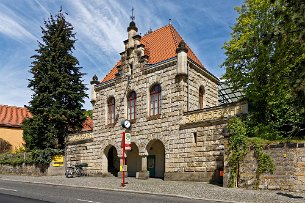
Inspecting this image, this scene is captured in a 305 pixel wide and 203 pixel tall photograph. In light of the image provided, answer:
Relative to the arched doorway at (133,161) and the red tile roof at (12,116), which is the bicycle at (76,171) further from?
the red tile roof at (12,116)

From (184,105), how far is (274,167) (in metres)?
8.09

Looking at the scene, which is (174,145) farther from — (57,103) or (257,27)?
(57,103)

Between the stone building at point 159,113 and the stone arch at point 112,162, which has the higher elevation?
the stone building at point 159,113

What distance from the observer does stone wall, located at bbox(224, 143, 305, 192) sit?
13.7m

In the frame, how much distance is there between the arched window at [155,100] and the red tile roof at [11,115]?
1010 inches

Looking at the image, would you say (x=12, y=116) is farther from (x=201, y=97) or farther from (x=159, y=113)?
(x=201, y=97)

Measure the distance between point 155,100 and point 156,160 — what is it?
532cm

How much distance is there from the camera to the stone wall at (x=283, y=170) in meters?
13.7

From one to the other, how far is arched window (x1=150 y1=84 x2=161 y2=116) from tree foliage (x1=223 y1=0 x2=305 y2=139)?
16.0 ft

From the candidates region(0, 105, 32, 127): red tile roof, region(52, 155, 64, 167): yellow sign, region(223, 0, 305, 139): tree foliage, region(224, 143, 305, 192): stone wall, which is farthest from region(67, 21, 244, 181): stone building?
region(0, 105, 32, 127): red tile roof

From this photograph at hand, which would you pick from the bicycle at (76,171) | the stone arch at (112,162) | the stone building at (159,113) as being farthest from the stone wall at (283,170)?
the bicycle at (76,171)

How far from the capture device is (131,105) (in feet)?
81.5

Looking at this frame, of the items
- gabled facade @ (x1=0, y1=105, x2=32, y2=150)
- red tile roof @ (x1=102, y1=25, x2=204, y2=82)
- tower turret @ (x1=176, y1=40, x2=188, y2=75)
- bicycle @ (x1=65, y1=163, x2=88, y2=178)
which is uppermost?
red tile roof @ (x1=102, y1=25, x2=204, y2=82)

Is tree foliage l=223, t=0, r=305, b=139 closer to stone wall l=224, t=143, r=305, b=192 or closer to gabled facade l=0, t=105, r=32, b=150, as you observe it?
stone wall l=224, t=143, r=305, b=192
